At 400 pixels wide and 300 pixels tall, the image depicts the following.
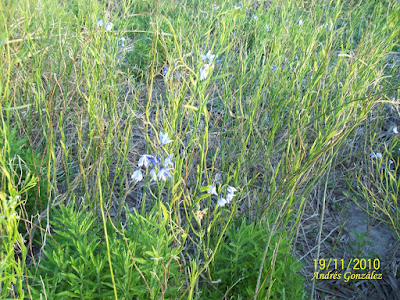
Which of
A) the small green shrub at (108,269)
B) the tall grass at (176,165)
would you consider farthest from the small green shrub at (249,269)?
the small green shrub at (108,269)

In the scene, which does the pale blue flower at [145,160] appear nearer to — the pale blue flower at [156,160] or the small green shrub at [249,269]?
the pale blue flower at [156,160]

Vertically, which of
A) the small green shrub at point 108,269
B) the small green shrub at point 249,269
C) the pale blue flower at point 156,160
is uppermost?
the pale blue flower at point 156,160

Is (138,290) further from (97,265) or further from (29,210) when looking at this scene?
(29,210)

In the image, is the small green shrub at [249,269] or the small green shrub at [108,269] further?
the small green shrub at [249,269]

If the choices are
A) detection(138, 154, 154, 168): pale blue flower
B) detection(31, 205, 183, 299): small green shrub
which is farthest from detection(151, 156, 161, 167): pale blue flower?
detection(31, 205, 183, 299): small green shrub

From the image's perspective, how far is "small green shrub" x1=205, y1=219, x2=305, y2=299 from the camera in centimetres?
147

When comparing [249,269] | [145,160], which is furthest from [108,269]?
[249,269]

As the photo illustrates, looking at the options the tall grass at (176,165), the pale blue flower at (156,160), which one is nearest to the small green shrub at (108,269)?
the tall grass at (176,165)

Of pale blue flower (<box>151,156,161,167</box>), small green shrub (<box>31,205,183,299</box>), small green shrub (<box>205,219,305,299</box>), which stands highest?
pale blue flower (<box>151,156,161,167</box>)

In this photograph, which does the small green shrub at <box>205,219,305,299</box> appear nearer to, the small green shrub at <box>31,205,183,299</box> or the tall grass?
the tall grass

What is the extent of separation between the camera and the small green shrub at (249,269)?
4.81 feet

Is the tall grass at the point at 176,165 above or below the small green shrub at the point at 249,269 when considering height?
above

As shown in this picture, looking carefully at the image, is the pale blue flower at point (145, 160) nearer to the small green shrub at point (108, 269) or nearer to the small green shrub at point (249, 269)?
the small green shrub at point (108, 269)

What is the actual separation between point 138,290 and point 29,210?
838 mm
